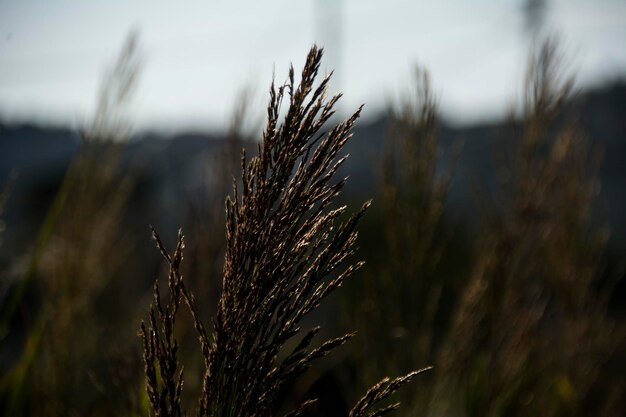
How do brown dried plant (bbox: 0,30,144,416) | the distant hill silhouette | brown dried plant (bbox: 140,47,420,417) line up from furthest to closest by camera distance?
1. the distant hill silhouette
2. brown dried plant (bbox: 0,30,144,416)
3. brown dried plant (bbox: 140,47,420,417)

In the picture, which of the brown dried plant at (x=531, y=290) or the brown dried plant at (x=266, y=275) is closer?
the brown dried plant at (x=266, y=275)

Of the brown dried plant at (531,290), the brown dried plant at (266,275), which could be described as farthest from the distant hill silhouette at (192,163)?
the brown dried plant at (266,275)

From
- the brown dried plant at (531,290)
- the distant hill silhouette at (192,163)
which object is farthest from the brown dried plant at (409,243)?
the distant hill silhouette at (192,163)

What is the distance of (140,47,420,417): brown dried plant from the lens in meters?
0.99

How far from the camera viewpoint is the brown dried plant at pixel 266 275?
994 millimetres

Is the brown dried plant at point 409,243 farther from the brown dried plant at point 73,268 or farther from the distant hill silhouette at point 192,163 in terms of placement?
the distant hill silhouette at point 192,163

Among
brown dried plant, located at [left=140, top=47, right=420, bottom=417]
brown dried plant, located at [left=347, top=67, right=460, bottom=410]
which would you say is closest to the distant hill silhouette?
brown dried plant, located at [left=347, top=67, right=460, bottom=410]

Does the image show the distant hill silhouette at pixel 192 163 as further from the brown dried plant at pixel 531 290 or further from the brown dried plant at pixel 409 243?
the brown dried plant at pixel 409 243

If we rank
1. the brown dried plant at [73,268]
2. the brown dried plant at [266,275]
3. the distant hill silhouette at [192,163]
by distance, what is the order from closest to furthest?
the brown dried plant at [266,275] < the brown dried plant at [73,268] < the distant hill silhouette at [192,163]

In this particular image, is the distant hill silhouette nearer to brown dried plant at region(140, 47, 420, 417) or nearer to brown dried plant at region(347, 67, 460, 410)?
brown dried plant at region(347, 67, 460, 410)

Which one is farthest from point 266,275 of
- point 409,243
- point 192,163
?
point 192,163

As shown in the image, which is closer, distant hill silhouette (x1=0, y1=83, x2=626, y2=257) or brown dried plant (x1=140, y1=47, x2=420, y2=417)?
brown dried plant (x1=140, y1=47, x2=420, y2=417)

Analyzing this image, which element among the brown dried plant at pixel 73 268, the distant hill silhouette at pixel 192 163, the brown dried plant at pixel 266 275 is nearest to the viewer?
the brown dried plant at pixel 266 275

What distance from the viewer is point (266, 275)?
39.2 inches
